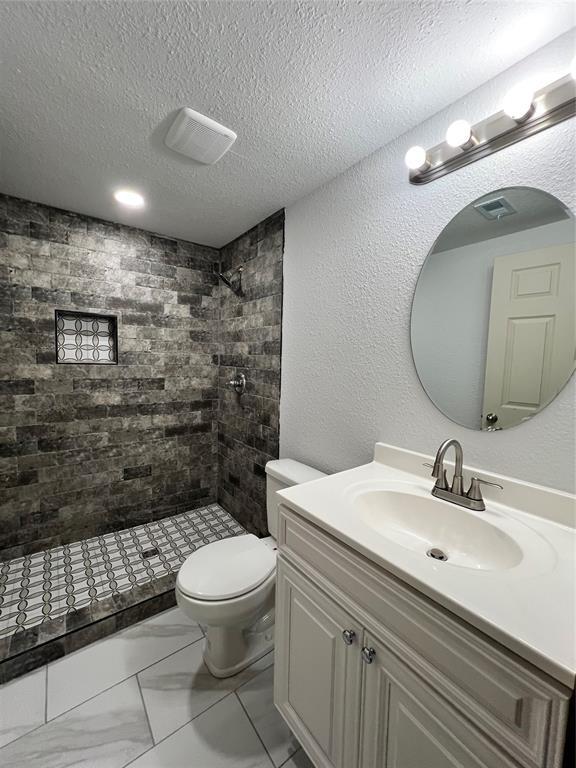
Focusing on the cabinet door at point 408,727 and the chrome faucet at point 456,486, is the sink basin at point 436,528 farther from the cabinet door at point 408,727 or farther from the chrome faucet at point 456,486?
the cabinet door at point 408,727

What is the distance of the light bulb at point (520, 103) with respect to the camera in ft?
2.92

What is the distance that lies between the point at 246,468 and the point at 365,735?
64.7 inches

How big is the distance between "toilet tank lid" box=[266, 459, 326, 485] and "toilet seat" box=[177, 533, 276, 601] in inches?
13.3

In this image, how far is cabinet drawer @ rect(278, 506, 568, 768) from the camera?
49cm

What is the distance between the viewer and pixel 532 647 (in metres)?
0.49

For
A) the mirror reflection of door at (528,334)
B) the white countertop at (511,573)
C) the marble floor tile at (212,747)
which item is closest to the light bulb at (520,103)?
the mirror reflection of door at (528,334)

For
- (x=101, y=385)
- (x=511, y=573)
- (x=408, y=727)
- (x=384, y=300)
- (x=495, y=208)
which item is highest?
(x=495, y=208)

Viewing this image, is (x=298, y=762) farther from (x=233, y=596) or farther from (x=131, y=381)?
(x=131, y=381)

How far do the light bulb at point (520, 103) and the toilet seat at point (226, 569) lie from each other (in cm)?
183

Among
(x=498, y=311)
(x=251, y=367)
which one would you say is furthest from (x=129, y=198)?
(x=498, y=311)

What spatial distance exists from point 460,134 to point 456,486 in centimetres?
115

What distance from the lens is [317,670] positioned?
2.99 feet

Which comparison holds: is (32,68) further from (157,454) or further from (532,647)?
(157,454)

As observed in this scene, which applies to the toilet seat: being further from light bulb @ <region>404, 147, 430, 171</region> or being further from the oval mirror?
light bulb @ <region>404, 147, 430, 171</region>
